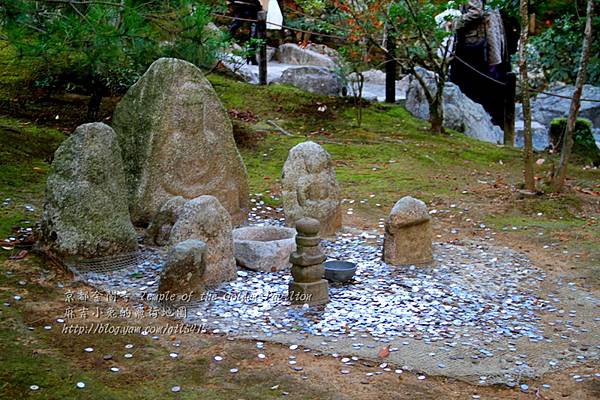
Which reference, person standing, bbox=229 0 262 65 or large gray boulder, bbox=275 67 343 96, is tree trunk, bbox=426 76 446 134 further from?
person standing, bbox=229 0 262 65

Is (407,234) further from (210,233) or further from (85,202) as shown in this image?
(85,202)

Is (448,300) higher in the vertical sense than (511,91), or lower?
lower

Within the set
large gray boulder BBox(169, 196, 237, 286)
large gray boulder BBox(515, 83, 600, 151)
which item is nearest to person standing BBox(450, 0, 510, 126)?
large gray boulder BBox(515, 83, 600, 151)

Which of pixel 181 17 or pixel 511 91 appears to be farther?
pixel 511 91

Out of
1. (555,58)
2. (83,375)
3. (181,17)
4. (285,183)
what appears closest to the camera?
(83,375)

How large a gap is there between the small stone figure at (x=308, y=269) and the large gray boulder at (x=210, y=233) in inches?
27.5

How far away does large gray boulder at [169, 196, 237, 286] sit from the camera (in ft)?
21.5

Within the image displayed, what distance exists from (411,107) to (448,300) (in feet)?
32.3

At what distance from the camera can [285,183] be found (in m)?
8.52

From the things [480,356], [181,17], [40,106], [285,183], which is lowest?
[480,356]

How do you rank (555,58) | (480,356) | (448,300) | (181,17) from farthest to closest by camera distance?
(555,58) → (181,17) → (448,300) → (480,356)

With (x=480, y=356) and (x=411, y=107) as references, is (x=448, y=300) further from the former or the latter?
(x=411, y=107)

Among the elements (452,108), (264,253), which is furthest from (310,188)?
(452,108)

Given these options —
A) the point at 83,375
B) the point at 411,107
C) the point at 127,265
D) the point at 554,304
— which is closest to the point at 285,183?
the point at 127,265
